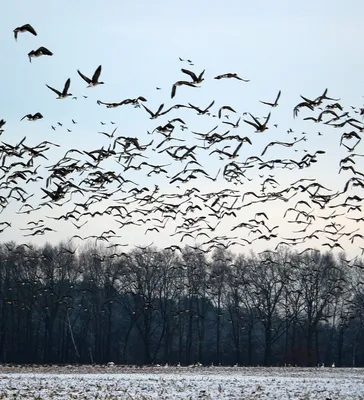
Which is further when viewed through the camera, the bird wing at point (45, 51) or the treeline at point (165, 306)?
the treeline at point (165, 306)

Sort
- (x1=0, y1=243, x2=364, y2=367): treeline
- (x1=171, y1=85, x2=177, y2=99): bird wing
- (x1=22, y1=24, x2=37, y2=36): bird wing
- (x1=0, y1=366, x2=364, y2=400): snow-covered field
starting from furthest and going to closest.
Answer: (x1=0, y1=243, x2=364, y2=367): treeline < (x1=0, y1=366, x2=364, y2=400): snow-covered field < (x1=171, y1=85, x2=177, y2=99): bird wing < (x1=22, y1=24, x2=37, y2=36): bird wing

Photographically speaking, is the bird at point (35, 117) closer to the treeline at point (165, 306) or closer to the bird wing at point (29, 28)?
the bird wing at point (29, 28)

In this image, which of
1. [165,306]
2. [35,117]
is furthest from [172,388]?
[165,306]

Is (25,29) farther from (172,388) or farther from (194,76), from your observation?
(172,388)

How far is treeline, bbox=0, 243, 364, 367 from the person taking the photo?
71.5 metres

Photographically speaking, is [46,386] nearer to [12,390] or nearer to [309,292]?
[12,390]

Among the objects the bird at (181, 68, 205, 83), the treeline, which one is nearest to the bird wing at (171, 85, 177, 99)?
the bird at (181, 68, 205, 83)

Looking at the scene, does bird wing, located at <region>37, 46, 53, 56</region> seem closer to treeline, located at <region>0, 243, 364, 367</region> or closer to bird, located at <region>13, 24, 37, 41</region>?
bird, located at <region>13, 24, 37, 41</region>

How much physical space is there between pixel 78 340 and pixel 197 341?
12.3 m

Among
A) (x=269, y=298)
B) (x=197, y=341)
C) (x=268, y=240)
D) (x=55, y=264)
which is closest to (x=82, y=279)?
(x=55, y=264)

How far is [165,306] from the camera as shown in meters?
73.6

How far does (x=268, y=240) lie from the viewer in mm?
32031

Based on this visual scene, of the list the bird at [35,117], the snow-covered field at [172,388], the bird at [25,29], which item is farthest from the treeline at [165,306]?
the bird at [25,29]

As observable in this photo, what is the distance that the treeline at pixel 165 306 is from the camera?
71.5 meters
